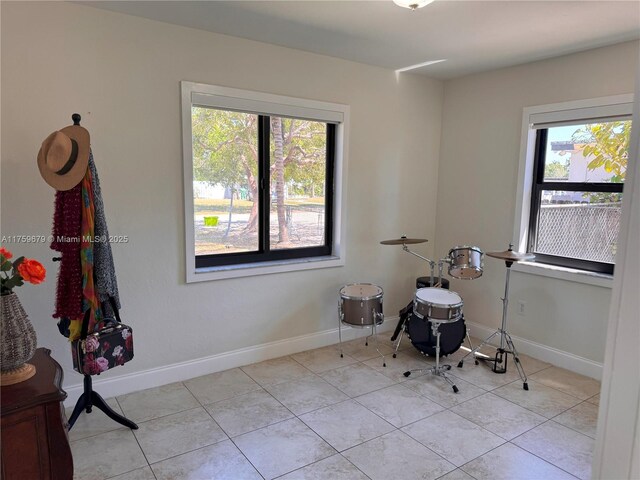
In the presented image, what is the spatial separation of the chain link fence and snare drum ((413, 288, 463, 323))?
43.5 inches

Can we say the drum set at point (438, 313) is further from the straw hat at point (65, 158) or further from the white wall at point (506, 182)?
the straw hat at point (65, 158)

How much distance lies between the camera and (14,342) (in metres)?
1.62

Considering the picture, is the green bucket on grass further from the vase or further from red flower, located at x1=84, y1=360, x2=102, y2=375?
the vase

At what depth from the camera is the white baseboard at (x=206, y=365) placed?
276 centimetres

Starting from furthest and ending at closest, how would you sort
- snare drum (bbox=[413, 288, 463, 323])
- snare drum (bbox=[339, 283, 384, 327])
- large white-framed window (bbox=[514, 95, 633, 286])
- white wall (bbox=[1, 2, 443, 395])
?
snare drum (bbox=[339, 283, 384, 327]), large white-framed window (bbox=[514, 95, 633, 286]), snare drum (bbox=[413, 288, 463, 323]), white wall (bbox=[1, 2, 443, 395])

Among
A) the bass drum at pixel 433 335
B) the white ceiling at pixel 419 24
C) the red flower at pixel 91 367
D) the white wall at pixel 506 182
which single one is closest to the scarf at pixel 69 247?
the red flower at pixel 91 367

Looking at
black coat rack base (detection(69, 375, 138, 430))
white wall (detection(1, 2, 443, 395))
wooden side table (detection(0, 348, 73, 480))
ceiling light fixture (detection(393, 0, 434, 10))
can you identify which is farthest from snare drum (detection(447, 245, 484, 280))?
wooden side table (detection(0, 348, 73, 480))

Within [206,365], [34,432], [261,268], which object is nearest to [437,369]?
[261,268]

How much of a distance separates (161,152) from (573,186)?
125 inches

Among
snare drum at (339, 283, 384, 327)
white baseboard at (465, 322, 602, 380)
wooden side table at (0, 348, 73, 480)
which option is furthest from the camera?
snare drum at (339, 283, 384, 327)

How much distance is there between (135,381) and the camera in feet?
9.41

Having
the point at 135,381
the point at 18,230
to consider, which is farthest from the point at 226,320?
the point at 18,230

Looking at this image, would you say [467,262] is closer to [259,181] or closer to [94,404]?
[259,181]

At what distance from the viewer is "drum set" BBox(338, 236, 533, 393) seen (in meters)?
3.04
